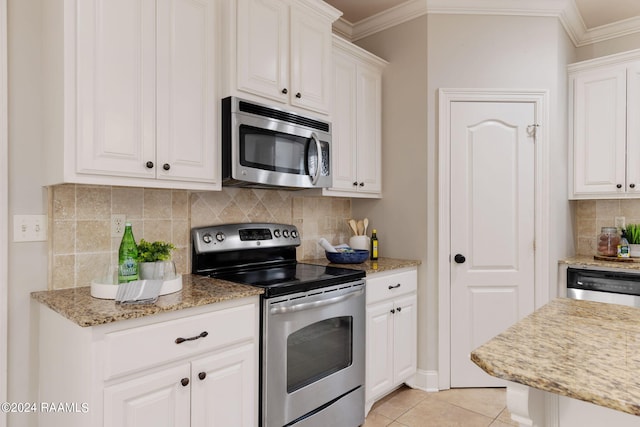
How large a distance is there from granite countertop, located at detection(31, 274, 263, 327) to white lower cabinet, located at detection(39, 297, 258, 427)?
38 millimetres

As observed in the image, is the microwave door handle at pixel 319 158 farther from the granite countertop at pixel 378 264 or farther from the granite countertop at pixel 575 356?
the granite countertop at pixel 575 356

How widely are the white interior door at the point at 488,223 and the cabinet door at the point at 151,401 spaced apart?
197 centimetres

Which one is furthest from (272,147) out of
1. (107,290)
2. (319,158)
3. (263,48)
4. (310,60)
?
(107,290)

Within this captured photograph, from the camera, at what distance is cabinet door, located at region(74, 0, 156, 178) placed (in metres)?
1.54

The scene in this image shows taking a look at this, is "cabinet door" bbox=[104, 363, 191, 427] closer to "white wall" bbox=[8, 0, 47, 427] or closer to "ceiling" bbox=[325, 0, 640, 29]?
"white wall" bbox=[8, 0, 47, 427]

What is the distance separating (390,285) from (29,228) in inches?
76.5

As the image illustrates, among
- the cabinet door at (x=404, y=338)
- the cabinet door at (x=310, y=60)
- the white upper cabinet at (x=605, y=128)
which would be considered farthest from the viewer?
the white upper cabinet at (x=605, y=128)

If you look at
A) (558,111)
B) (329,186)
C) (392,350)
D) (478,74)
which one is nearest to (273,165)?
(329,186)

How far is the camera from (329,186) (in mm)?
2535

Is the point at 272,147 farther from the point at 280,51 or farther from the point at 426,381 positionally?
the point at 426,381

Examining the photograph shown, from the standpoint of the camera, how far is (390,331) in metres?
2.60

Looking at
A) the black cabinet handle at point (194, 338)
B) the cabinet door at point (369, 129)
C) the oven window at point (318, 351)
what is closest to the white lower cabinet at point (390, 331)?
the oven window at point (318, 351)

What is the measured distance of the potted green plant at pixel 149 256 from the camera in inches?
67.9

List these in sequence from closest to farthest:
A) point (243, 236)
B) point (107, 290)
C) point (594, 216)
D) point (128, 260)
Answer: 1. point (107, 290)
2. point (128, 260)
3. point (243, 236)
4. point (594, 216)
